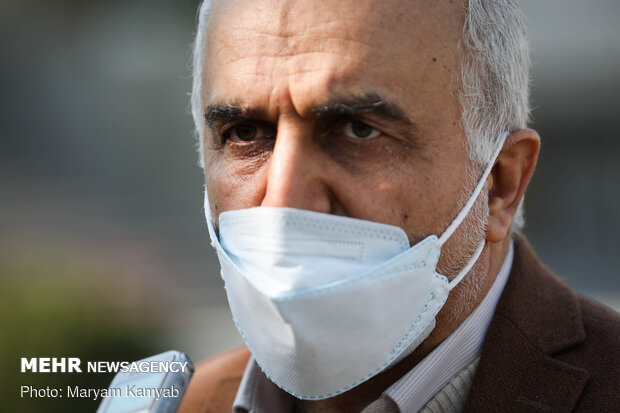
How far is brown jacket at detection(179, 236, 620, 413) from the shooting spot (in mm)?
2098

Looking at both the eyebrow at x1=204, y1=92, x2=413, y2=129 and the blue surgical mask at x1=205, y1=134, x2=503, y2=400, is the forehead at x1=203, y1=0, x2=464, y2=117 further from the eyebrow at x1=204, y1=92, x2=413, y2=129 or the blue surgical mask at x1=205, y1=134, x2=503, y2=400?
the blue surgical mask at x1=205, y1=134, x2=503, y2=400

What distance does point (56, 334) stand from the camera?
445cm

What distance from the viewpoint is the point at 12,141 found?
29.8ft

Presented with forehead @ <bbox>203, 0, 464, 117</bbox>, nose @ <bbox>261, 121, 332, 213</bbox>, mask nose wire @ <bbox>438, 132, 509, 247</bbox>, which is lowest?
mask nose wire @ <bbox>438, 132, 509, 247</bbox>

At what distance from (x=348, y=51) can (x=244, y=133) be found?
53 centimetres

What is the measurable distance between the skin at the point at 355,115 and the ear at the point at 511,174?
5.2 inches

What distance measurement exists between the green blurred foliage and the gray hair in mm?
2527

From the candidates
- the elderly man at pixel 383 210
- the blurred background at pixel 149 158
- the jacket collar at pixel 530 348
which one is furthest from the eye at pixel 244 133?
the blurred background at pixel 149 158

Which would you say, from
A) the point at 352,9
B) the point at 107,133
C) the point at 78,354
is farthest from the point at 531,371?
the point at 107,133

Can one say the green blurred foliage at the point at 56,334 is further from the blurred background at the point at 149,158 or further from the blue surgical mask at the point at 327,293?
the blue surgical mask at the point at 327,293

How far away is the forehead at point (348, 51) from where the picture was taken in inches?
80.0

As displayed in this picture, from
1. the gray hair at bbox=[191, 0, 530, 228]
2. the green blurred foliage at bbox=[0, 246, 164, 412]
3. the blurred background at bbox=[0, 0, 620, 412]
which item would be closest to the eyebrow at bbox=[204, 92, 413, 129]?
the gray hair at bbox=[191, 0, 530, 228]

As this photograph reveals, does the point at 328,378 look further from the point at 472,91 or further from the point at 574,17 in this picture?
the point at 574,17

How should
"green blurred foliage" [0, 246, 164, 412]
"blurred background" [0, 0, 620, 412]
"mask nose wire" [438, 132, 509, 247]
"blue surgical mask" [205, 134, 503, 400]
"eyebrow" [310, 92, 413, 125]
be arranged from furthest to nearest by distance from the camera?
"blurred background" [0, 0, 620, 412], "green blurred foliage" [0, 246, 164, 412], "mask nose wire" [438, 132, 509, 247], "eyebrow" [310, 92, 413, 125], "blue surgical mask" [205, 134, 503, 400]
